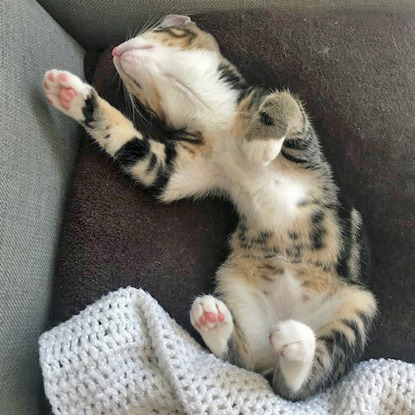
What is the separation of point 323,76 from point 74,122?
689 millimetres

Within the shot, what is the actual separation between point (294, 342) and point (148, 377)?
31 cm

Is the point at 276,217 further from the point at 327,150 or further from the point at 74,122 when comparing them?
the point at 74,122

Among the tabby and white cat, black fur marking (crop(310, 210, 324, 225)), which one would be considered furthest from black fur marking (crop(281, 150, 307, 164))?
black fur marking (crop(310, 210, 324, 225))

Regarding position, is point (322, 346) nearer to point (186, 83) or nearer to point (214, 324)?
point (214, 324)

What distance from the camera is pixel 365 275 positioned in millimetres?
1295

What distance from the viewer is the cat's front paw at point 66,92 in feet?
3.76

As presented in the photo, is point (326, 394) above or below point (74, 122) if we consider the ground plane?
below

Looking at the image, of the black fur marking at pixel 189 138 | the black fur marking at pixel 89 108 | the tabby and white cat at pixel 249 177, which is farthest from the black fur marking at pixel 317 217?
the black fur marking at pixel 89 108

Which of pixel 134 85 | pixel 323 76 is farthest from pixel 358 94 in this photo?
pixel 134 85

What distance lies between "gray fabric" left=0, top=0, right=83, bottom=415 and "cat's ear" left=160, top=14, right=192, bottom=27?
323mm

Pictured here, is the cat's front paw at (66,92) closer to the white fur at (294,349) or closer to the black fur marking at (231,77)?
the black fur marking at (231,77)

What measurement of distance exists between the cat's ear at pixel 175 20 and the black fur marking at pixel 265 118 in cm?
39

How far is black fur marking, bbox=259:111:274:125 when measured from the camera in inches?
45.6

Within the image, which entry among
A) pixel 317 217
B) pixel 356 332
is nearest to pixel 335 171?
pixel 317 217
